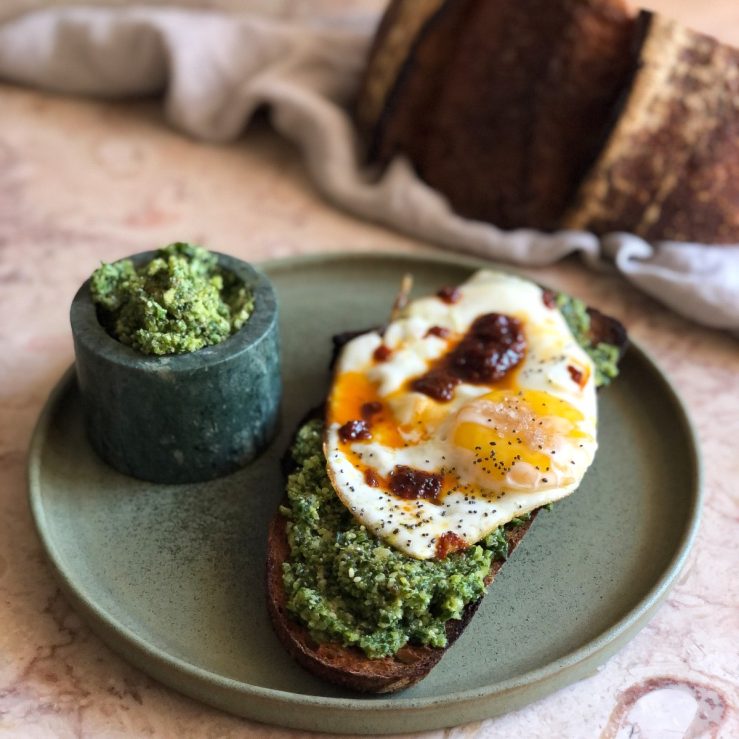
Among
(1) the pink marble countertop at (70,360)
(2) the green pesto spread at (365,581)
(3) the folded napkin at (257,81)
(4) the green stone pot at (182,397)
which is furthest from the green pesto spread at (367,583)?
(3) the folded napkin at (257,81)

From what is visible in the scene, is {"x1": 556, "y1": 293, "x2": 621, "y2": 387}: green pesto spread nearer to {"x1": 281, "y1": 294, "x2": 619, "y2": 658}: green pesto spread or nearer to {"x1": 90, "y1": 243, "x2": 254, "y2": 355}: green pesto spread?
{"x1": 281, "y1": 294, "x2": 619, "y2": 658}: green pesto spread

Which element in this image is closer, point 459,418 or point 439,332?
point 459,418

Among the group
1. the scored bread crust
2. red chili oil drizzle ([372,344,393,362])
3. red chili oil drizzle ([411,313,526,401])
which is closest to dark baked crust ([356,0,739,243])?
red chili oil drizzle ([411,313,526,401])

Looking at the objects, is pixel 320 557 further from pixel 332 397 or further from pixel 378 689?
pixel 332 397

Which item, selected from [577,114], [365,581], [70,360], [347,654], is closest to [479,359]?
[365,581]

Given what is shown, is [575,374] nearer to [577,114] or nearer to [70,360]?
[577,114]

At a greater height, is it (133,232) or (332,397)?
(332,397)

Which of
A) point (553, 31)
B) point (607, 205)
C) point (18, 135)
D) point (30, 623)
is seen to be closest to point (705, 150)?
point (607, 205)
